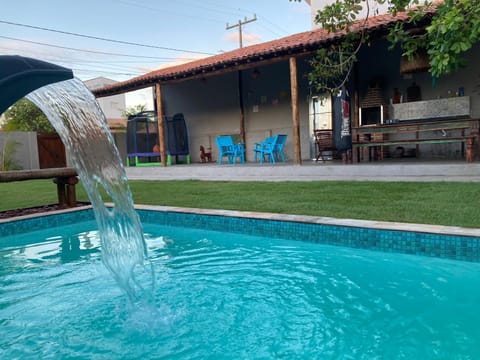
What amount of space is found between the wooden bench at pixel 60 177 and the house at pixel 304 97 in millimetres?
4439

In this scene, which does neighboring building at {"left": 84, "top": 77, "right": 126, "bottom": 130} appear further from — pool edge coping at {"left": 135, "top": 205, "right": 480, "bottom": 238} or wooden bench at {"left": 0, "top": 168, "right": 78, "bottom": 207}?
pool edge coping at {"left": 135, "top": 205, "right": 480, "bottom": 238}

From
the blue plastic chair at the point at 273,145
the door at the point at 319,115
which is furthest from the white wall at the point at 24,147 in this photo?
the door at the point at 319,115

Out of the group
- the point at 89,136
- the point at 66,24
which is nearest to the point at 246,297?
the point at 89,136

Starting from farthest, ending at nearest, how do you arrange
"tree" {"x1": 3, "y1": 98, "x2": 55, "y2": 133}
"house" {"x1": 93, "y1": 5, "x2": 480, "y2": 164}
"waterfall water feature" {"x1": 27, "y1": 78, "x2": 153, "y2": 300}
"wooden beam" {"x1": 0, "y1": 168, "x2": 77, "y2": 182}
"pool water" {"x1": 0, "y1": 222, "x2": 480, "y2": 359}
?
"tree" {"x1": 3, "y1": 98, "x2": 55, "y2": 133}
"house" {"x1": 93, "y1": 5, "x2": 480, "y2": 164}
"wooden beam" {"x1": 0, "y1": 168, "x2": 77, "y2": 182}
"waterfall water feature" {"x1": 27, "y1": 78, "x2": 153, "y2": 300}
"pool water" {"x1": 0, "y1": 222, "x2": 480, "y2": 359}

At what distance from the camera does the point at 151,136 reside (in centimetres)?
1231

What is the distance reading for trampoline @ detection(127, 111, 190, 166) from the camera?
12.0m

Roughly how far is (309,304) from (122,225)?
80.1 inches

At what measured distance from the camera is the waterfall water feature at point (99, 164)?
94.9 inches

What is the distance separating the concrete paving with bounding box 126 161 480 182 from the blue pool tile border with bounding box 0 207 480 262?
117 inches

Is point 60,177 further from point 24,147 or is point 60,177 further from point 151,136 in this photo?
point 24,147

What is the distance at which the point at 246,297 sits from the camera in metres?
3.04

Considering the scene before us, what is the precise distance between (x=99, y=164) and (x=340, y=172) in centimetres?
540

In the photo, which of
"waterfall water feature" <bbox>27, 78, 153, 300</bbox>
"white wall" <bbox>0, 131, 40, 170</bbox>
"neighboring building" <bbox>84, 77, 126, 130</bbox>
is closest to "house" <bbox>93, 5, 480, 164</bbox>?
"waterfall water feature" <bbox>27, 78, 153, 300</bbox>

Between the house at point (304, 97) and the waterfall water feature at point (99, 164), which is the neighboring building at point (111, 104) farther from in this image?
the waterfall water feature at point (99, 164)
